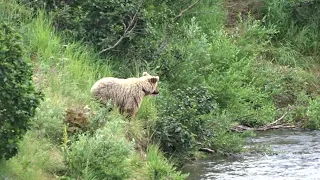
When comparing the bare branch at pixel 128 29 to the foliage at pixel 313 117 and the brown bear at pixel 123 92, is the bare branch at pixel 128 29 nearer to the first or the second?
the brown bear at pixel 123 92

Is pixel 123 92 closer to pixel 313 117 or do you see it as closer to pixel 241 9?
pixel 313 117

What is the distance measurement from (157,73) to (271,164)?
9.95 ft

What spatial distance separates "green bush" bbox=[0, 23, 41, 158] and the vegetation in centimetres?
6

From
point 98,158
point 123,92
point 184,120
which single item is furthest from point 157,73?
point 98,158

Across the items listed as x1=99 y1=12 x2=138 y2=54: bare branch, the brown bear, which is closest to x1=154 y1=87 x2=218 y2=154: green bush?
the brown bear

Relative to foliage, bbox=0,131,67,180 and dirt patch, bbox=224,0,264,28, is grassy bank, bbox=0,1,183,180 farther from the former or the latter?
dirt patch, bbox=224,0,264,28

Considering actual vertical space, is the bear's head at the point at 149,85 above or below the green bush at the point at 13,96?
below

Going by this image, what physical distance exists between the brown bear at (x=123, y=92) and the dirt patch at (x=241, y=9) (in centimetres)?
932

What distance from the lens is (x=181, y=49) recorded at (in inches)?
557

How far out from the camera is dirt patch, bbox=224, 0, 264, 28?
19.9 m

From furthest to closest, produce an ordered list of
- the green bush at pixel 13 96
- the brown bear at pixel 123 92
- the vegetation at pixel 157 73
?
the brown bear at pixel 123 92 → the vegetation at pixel 157 73 → the green bush at pixel 13 96

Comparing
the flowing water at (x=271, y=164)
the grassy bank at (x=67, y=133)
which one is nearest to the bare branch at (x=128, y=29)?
the grassy bank at (x=67, y=133)

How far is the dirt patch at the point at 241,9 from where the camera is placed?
19.9 m

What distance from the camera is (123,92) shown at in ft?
34.4
